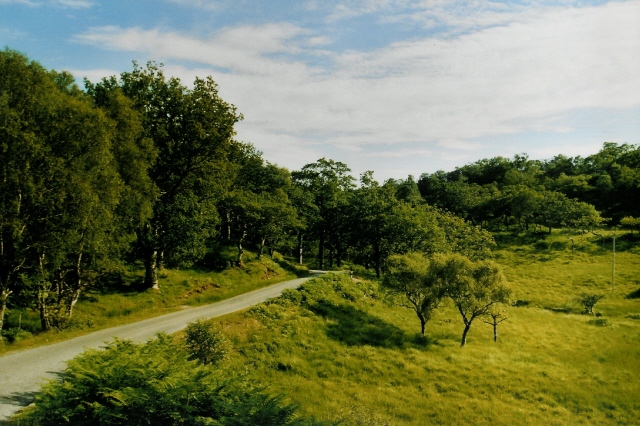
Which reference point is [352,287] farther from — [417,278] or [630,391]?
[630,391]

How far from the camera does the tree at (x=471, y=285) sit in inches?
1369

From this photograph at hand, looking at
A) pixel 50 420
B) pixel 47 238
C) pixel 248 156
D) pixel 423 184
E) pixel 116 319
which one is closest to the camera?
pixel 50 420

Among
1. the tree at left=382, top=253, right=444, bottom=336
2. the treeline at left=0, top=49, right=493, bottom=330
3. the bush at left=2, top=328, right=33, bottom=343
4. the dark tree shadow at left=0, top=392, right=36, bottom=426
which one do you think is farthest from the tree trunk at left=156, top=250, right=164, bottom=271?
the dark tree shadow at left=0, top=392, right=36, bottom=426

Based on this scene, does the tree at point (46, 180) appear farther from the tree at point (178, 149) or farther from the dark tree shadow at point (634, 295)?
the dark tree shadow at point (634, 295)

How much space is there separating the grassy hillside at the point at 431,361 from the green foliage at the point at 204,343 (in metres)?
2.40

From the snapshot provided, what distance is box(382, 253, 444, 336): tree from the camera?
116 feet

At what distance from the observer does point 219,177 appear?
37094 millimetres

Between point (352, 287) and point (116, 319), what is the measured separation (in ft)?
78.9

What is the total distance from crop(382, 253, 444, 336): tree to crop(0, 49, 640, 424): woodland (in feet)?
0.41

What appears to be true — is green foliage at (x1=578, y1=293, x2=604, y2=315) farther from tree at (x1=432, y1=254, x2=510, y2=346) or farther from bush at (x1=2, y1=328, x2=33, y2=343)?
bush at (x1=2, y1=328, x2=33, y2=343)

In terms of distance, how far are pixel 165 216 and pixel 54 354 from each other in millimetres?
17310

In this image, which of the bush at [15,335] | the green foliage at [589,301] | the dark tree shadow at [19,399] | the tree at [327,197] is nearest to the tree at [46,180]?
the bush at [15,335]

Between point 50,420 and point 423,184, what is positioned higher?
point 423,184

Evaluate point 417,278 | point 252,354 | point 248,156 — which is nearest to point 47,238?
point 252,354
